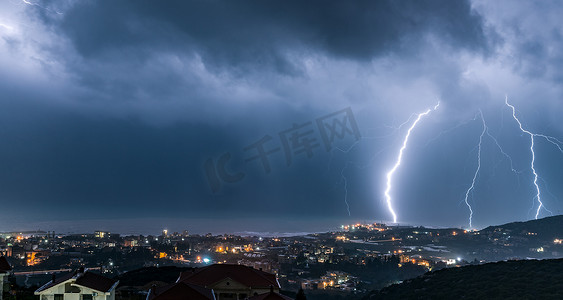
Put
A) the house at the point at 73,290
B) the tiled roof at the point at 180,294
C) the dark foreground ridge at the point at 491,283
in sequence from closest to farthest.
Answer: the tiled roof at the point at 180,294, the house at the point at 73,290, the dark foreground ridge at the point at 491,283

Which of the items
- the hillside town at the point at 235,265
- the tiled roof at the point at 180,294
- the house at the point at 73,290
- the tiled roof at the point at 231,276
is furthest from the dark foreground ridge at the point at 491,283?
the house at the point at 73,290

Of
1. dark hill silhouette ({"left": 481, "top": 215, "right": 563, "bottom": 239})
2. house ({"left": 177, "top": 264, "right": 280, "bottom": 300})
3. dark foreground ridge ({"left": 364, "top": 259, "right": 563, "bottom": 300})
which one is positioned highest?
house ({"left": 177, "top": 264, "right": 280, "bottom": 300})

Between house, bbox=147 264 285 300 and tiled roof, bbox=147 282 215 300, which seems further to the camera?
house, bbox=147 264 285 300

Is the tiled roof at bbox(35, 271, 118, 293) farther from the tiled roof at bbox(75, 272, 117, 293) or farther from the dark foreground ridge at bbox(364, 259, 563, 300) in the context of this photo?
the dark foreground ridge at bbox(364, 259, 563, 300)

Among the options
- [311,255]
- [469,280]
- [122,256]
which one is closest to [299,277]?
[311,255]

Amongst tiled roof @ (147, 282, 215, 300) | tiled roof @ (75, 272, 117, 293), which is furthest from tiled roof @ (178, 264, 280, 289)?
tiled roof @ (75, 272, 117, 293)

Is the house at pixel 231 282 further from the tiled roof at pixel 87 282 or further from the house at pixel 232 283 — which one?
the tiled roof at pixel 87 282
